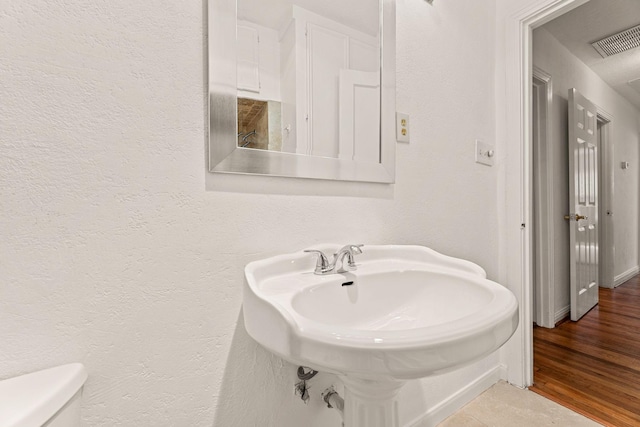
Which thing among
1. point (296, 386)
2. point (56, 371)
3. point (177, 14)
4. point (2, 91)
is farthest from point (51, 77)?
point (296, 386)

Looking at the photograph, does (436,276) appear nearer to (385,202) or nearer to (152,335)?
(385,202)

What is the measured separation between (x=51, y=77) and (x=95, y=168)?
0.19 m

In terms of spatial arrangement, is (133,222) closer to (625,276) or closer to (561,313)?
(561,313)

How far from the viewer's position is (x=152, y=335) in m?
0.75

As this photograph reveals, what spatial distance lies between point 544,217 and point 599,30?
155 centimetres

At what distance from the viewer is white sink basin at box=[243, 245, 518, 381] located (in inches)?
19.5

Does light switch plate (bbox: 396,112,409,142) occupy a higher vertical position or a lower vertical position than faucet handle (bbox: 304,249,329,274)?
higher

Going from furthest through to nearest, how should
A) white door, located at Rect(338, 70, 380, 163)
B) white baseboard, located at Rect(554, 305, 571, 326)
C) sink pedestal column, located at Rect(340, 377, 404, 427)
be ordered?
white baseboard, located at Rect(554, 305, 571, 326) < white door, located at Rect(338, 70, 380, 163) < sink pedestal column, located at Rect(340, 377, 404, 427)

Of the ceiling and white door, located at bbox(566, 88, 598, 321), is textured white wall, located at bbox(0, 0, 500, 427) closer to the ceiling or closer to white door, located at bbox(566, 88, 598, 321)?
white door, located at bbox(566, 88, 598, 321)

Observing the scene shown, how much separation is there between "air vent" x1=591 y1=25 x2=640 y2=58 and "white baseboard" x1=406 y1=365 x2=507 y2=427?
286cm

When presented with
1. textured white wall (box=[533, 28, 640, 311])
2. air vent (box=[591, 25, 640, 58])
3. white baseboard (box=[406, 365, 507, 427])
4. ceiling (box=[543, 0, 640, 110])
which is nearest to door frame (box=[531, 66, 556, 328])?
textured white wall (box=[533, 28, 640, 311])

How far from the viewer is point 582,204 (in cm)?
267

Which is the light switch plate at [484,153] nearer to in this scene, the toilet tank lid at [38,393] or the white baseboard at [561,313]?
the toilet tank lid at [38,393]

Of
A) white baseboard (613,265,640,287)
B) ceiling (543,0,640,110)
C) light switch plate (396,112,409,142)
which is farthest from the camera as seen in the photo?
white baseboard (613,265,640,287)
